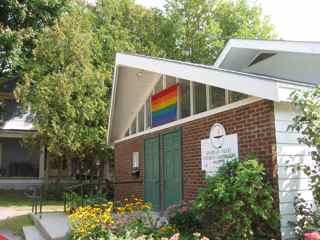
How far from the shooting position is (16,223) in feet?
37.3

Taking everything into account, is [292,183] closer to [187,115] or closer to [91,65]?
[187,115]

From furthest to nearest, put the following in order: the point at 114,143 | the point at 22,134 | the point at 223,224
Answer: the point at 22,134, the point at 114,143, the point at 223,224

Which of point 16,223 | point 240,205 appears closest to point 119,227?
point 240,205

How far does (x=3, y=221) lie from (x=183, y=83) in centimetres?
687

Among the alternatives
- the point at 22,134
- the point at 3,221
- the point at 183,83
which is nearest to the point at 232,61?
the point at 183,83

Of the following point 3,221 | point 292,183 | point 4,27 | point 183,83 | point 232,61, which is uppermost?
point 4,27

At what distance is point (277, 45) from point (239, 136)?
3.15m

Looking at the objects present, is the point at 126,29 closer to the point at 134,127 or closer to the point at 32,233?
the point at 134,127

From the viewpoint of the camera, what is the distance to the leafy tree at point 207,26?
26.7 meters

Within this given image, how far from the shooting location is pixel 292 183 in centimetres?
638

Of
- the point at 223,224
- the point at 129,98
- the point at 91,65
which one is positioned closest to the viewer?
the point at 223,224

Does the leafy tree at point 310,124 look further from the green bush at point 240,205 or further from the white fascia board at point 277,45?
the white fascia board at point 277,45

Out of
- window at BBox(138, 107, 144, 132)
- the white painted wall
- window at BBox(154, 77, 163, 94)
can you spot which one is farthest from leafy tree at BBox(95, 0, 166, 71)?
the white painted wall

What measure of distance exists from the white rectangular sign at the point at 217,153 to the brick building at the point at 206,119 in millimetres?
19
